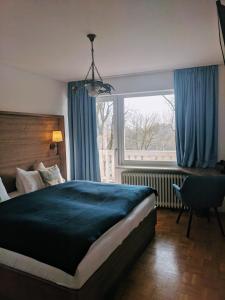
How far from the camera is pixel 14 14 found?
6.53ft

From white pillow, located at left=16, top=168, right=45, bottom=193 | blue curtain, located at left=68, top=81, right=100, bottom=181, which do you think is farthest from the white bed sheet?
blue curtain, located at left=68, top=81, right=100, bottom=181

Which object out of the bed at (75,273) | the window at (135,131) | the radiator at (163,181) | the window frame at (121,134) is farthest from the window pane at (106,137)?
the bed at (75,273)

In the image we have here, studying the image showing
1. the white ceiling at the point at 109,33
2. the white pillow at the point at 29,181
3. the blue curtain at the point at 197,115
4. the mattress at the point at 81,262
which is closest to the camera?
the mattress at the point at 81,262

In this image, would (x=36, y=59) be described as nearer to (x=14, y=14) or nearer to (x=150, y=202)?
(x=14, y=14)

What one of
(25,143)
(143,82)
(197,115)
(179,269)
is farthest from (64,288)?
(143,82)

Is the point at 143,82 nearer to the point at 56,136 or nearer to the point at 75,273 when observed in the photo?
the point at 56,136

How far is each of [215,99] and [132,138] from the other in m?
1.60

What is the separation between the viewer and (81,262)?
165 centimetres

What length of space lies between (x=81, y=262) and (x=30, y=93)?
303 centimetres

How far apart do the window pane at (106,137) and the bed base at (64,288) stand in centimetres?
253

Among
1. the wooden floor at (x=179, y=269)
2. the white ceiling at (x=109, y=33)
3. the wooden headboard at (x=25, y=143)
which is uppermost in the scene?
the white ceiling at (x=109, y=33)

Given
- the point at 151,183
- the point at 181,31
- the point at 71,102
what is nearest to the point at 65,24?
the point at 181,31

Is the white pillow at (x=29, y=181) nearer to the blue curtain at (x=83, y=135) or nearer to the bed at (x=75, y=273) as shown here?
the blue curtain at (x=83, y=135)

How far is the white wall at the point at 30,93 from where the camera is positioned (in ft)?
11.3
